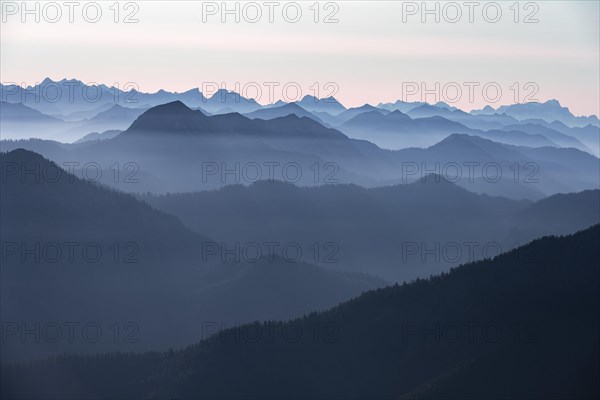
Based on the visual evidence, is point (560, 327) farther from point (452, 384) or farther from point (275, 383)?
point (275, 383)

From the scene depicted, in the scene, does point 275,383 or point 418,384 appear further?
point 275,383

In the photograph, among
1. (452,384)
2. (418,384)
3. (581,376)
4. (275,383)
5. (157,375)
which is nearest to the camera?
(581,376)

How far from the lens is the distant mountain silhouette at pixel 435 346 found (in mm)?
Result: 150750

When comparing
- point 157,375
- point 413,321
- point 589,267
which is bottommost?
point 157,375

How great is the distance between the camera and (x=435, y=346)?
17000cm

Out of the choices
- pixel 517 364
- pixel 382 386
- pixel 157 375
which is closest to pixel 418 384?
pixel 382 386

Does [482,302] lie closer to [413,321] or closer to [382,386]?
[413,321]

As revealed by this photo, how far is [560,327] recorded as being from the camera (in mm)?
159625

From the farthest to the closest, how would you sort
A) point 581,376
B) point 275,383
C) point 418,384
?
point 275,383
point 418,384
point 581,376

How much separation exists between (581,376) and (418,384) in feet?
104

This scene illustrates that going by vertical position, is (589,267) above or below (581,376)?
above

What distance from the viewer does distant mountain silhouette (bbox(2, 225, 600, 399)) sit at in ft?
495

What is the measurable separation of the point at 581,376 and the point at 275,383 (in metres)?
60.4

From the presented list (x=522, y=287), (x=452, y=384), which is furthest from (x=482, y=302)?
(x=452, y=384)
